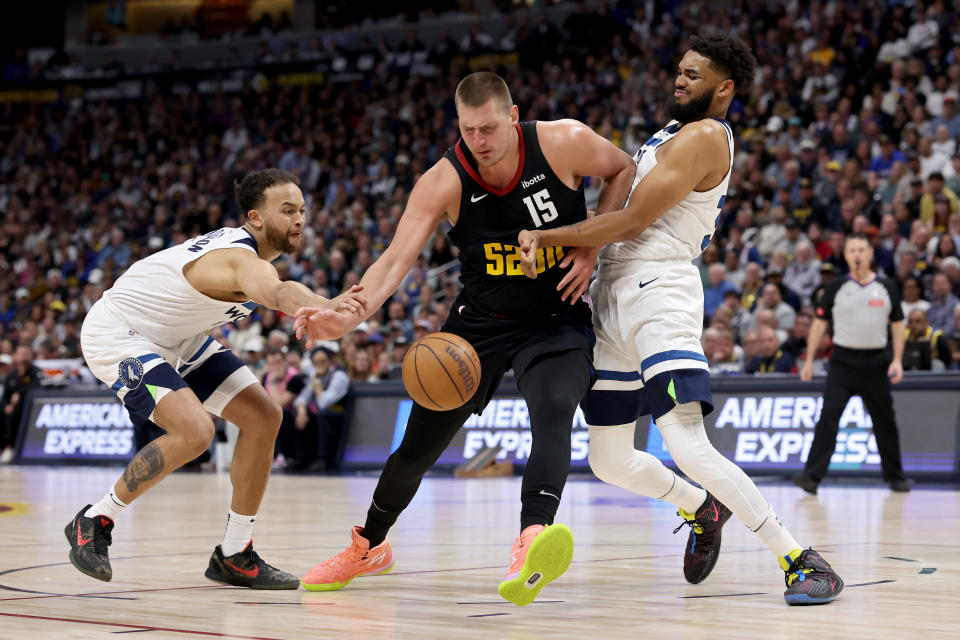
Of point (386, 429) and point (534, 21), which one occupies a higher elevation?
point (534, 21)

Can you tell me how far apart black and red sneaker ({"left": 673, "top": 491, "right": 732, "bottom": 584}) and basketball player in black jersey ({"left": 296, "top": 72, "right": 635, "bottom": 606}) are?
2.85ft

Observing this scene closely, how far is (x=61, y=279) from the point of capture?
79.7 ft

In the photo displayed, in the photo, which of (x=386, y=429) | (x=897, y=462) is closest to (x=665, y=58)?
(x=386, y=429)

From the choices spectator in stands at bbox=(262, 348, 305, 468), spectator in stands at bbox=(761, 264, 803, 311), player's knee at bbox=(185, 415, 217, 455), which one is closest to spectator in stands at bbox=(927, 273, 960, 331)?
spectator in stands at bbox=(761, 264, 803, 311)

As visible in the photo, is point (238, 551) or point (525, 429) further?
point (525, 429)

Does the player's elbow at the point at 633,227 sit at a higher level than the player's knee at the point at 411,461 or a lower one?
higher

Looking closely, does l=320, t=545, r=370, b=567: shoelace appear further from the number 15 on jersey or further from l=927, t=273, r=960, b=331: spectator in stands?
l=927, t=273, r=960, b=331: spectator in stands

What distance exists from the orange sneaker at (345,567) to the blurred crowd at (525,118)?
6.82m

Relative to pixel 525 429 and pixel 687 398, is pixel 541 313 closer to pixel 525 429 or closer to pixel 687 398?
pixel 687 398

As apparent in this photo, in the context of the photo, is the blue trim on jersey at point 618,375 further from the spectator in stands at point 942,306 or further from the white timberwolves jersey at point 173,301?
the spectator in stands at point 942,306

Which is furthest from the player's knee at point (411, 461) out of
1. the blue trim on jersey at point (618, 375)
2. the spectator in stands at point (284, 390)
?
the spectator in stands at point (284, 390)

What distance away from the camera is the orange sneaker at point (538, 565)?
4281 millimetres

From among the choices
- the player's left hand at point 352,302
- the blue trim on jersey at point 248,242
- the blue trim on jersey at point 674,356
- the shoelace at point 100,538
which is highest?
the blue trim on jersey at point 248,242

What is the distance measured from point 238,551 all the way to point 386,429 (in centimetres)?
881
